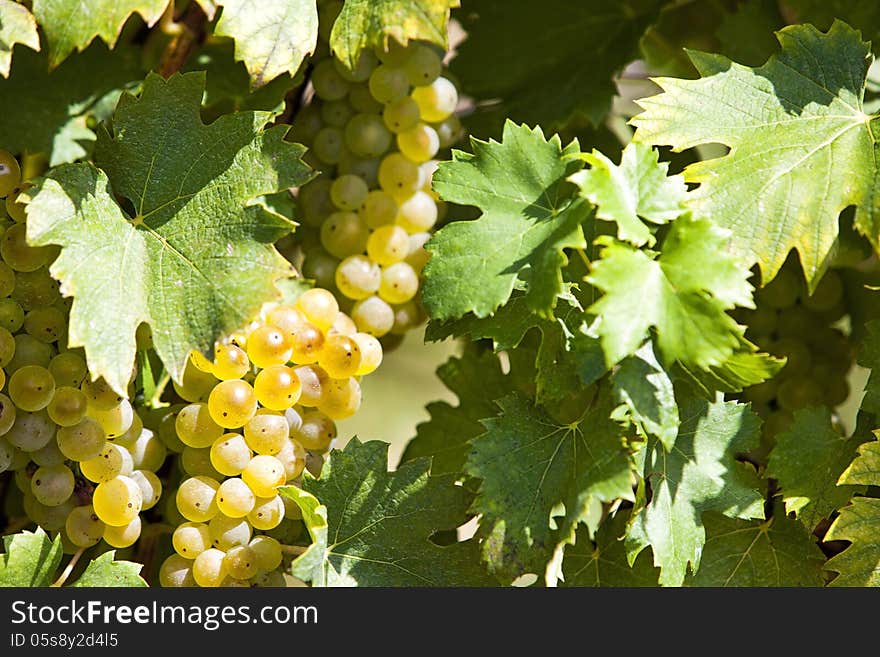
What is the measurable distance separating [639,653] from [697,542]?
0.11 meters

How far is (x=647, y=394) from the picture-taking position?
0.68 meters

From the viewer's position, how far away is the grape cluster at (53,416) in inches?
28.8

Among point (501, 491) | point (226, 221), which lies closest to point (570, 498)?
point (501, 491)

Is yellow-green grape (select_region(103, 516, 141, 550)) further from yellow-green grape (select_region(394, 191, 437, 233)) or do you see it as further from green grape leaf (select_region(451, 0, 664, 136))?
green grape leaf (select_region(451, 0, 664, 136))

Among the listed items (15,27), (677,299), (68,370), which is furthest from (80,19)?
(677,299)

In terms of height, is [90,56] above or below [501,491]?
above

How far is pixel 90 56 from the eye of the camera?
36.8 inches

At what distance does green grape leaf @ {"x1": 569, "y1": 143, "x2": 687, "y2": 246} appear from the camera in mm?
670

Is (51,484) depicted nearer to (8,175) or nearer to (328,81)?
(8,175)

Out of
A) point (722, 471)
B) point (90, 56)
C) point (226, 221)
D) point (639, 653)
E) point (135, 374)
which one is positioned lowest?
point (639, 653)

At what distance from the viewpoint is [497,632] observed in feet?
2.40

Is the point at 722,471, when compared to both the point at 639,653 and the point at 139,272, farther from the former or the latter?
the point at 139,272

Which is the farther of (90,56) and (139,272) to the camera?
(90,56)

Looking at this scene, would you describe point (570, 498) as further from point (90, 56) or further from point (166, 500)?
point (90, 56)
